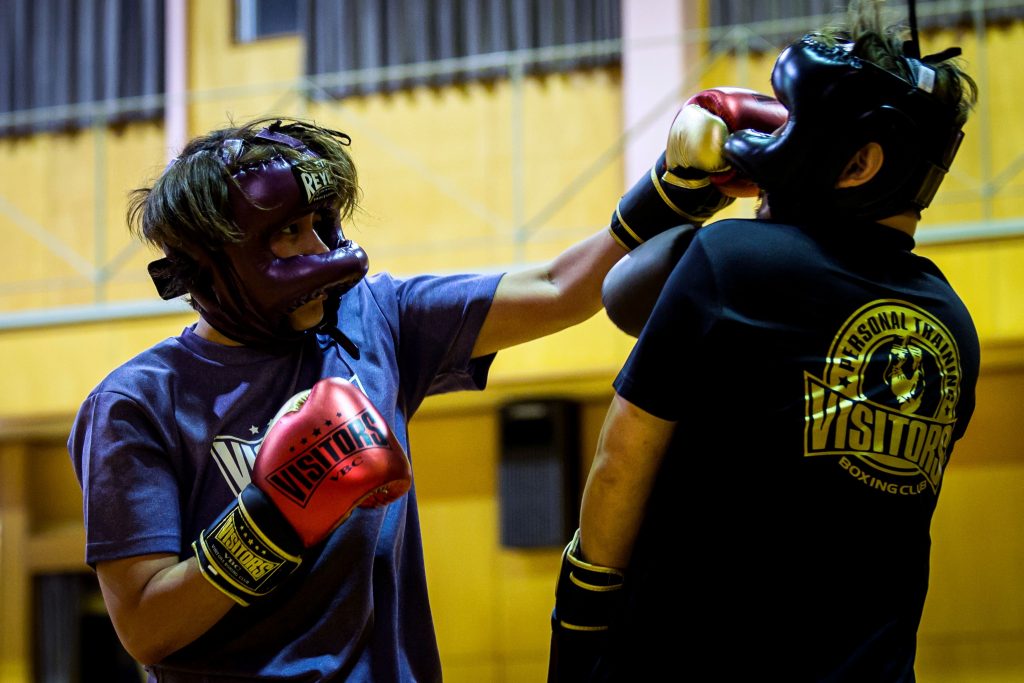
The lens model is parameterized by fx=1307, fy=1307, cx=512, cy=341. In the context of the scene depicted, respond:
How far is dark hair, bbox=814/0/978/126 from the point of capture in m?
1.82

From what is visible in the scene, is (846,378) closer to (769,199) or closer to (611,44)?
(769,199)

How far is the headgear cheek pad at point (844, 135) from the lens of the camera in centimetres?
177

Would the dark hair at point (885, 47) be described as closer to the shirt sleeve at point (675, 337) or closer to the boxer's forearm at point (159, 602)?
the shirt sleeve at point (675, 337)

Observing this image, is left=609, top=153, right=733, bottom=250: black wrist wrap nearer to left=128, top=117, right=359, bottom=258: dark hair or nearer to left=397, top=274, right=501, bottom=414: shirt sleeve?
left=397, top=274, right=501, bottom=414: shirt sleeve

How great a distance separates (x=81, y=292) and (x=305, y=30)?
2.38 m

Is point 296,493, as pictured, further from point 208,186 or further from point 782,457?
point 782,457

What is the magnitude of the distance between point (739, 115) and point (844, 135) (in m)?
0.30

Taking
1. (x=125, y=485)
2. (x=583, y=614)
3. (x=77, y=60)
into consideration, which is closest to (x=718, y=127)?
(x=583, y=614)

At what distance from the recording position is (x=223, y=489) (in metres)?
2.24

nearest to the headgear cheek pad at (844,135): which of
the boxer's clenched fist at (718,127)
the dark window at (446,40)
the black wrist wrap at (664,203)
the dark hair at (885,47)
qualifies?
the dark hair at (885,47)

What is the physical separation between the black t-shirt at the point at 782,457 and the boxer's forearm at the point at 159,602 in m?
0.70

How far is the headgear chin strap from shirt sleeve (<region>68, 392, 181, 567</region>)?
24cm

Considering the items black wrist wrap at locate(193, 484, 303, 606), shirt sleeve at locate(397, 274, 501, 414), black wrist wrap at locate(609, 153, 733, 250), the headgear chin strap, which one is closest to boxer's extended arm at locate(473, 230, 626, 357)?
shirt sleeve at locate(397, 274, 501, 414)

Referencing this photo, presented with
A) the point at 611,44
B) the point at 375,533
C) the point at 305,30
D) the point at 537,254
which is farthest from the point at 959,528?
the point at 375,533
